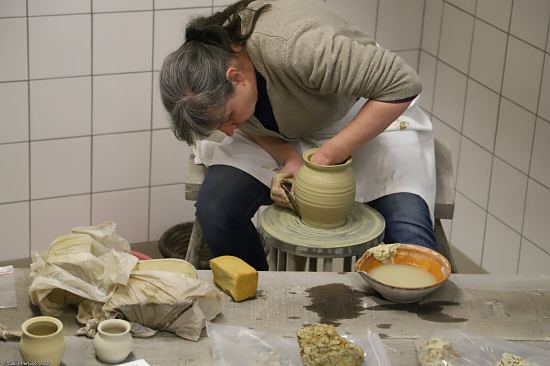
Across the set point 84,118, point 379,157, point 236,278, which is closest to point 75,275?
point 236,278

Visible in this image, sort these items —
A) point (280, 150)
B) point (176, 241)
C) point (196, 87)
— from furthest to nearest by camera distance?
point (176, 241) < point (280, 150) < point (196, 87)

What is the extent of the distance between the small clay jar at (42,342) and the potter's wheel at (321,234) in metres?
0.84

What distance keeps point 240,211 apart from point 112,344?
113 centimetres

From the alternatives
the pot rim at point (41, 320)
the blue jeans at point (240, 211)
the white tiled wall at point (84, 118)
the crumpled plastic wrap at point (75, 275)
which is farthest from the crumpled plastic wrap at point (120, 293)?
the white tiled wall at point (84, 118)

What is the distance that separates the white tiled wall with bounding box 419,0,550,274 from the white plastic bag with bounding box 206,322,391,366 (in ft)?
5.79

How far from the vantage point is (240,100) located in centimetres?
323

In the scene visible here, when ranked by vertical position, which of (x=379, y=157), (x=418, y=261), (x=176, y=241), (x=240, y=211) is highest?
(x=379, y=157)

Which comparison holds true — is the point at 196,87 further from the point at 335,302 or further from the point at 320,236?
the point at 335,302

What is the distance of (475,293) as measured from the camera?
9.80 feet

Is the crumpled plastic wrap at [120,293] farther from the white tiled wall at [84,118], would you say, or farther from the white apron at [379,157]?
the white tiled wall at [84,118]

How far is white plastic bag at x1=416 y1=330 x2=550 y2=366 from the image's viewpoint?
2.65 m

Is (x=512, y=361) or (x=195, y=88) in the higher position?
(x=195, y=88)

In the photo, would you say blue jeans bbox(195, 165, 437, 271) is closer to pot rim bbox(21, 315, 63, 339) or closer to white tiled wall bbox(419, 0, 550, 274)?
white tiled wall bbox(419, 0, 550, 274)

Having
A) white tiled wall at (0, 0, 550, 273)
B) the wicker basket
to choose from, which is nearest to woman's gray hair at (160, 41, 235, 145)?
white tiled wall at (0, 0, 550, 273)
